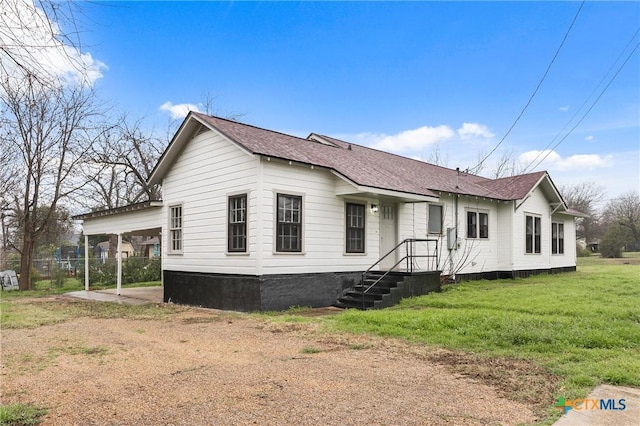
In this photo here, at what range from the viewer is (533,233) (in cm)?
1986

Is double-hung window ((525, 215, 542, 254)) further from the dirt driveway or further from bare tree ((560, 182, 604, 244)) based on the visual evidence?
bare tree ((560, 182, 604, 244))

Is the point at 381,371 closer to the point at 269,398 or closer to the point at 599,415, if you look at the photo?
the point at 269,398

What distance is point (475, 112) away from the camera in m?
23.0

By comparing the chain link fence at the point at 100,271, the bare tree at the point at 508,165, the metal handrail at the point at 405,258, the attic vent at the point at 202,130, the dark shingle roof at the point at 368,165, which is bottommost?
the chain link fence at the point at 100,271

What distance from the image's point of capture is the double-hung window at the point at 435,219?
1580cm

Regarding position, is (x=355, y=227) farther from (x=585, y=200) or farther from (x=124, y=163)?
(x=585, y=200)

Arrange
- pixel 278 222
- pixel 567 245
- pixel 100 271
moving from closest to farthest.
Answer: pixel 278 222, pixel 100 271, pixel 567 245

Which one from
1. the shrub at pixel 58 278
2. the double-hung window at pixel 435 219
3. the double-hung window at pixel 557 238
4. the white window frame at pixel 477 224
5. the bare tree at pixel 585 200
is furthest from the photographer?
the bare tree at pixel 585 200

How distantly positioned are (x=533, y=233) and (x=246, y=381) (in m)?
17.9

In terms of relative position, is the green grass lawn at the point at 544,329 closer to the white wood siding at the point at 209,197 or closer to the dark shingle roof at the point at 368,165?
the white wood siding at the point at 209,197

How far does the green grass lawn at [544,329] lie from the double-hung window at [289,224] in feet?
8.54

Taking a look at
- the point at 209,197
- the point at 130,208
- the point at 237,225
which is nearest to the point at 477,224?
the point at 237,225

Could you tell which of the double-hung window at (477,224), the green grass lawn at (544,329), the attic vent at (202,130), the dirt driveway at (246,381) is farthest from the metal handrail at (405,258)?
the attic vent at (202,130)

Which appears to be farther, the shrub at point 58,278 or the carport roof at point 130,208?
the shrub at point 58,278
